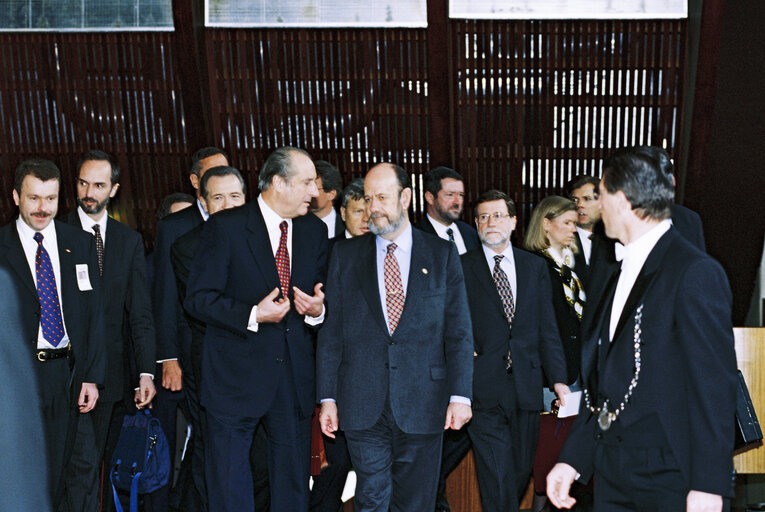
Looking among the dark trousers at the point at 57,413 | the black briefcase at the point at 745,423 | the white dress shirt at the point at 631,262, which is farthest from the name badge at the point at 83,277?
the black briefcase at the point at 745,423

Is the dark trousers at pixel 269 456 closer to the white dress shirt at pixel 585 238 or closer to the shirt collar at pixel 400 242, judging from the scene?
the shirt collar at pixel 400 242

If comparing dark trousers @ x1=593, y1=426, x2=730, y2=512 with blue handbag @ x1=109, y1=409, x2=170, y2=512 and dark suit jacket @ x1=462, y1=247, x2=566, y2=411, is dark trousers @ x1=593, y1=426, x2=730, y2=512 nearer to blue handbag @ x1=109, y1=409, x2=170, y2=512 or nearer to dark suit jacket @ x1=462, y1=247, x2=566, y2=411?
dark suit jacket @ x1=462, y1=247, x2=566, y2=411

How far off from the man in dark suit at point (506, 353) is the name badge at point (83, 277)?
1913mm

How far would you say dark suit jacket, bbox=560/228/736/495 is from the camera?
2.42 m

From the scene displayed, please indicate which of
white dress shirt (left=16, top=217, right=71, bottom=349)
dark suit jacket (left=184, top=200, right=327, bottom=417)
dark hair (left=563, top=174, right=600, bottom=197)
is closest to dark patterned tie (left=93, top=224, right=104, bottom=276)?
white dress shirt (left=16, top=217, right=71, bottom=349)

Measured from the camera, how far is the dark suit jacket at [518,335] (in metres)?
4.46

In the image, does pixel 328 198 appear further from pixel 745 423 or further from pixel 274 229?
pixel 745 423

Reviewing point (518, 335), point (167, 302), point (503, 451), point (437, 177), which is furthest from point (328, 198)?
point (503, 451)

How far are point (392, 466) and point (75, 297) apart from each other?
1.74m

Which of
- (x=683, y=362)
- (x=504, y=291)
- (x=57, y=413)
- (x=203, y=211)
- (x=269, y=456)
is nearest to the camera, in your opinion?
(x=683, y=362)

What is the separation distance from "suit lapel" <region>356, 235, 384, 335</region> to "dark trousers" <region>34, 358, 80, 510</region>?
4.91ft

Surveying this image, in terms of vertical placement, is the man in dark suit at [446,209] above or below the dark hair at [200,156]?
below

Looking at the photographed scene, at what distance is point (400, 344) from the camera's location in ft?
12.7

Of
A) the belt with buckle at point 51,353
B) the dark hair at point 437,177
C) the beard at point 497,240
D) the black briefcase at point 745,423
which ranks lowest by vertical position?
the black briefcase at point 745,423
